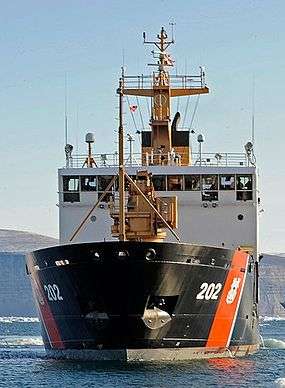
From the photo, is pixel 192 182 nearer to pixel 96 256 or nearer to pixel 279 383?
pixel 96 256

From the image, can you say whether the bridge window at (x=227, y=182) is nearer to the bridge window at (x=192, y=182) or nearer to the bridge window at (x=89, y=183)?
the bridge window at (x=192, y=182)

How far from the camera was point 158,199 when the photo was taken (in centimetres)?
4253

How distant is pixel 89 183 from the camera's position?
47.9 metres

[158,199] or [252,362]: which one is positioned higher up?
[158,199]

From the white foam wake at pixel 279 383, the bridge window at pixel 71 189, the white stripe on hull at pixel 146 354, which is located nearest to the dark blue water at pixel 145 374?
the white foam wake at pixel 279 383

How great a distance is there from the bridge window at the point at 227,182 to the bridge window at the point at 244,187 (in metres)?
0.22

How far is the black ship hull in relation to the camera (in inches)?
1491

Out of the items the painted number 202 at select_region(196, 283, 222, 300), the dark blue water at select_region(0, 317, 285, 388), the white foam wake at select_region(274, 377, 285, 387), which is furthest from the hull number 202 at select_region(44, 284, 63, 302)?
the white foam wake at select_region(274, 377, 285, 387)

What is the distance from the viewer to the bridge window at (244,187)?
47969 millimetres

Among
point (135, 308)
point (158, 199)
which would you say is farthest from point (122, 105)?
point (135, 308)

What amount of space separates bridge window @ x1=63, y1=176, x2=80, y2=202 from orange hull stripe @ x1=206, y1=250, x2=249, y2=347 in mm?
7975

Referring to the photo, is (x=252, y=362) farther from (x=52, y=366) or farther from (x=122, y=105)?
(x=122, y=105)

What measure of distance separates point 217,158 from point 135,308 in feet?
41.5

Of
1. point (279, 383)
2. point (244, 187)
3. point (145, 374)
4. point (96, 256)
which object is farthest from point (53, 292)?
point (244, 187)
